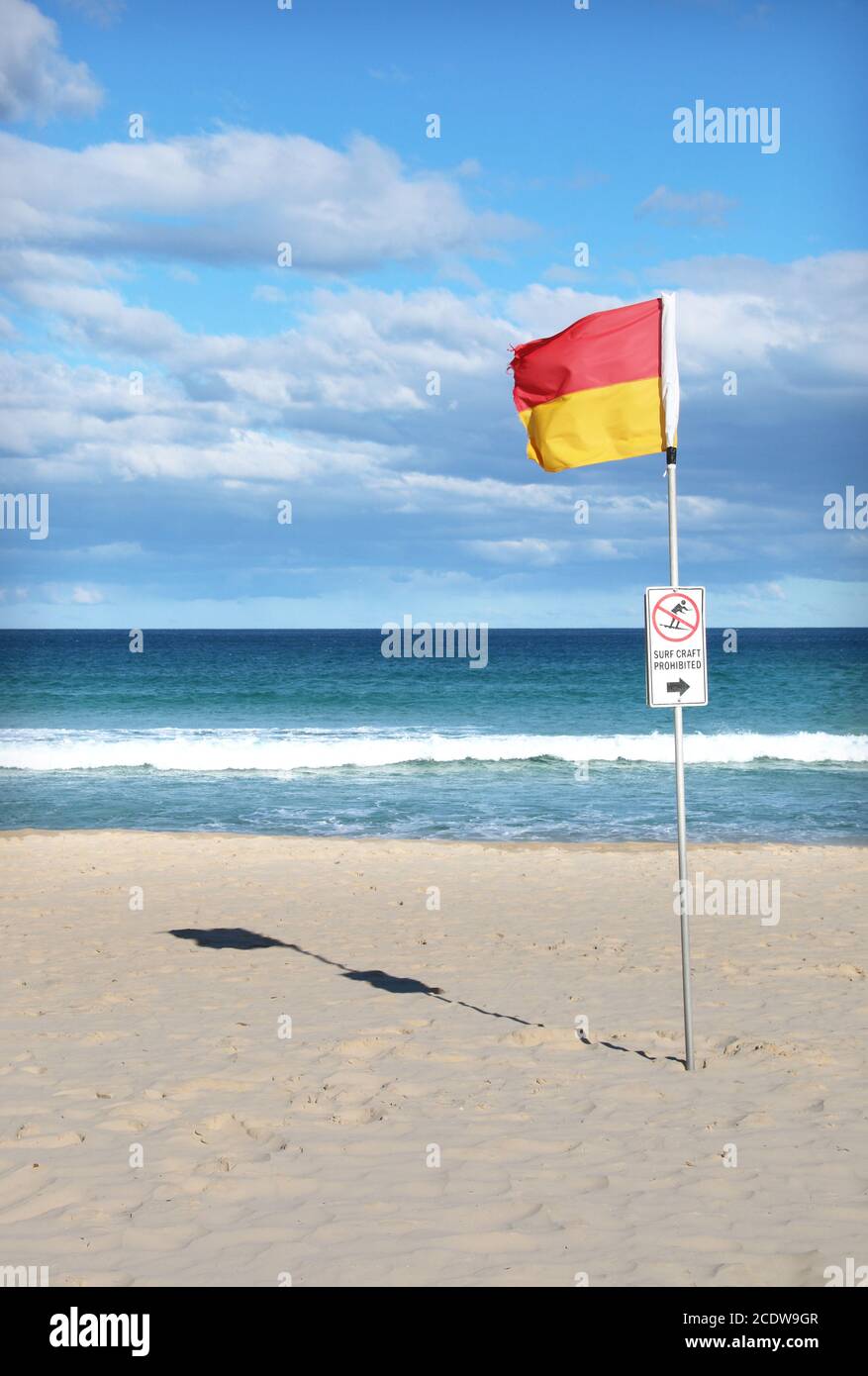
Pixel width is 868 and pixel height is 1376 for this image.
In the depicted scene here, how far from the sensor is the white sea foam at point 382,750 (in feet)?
94.8

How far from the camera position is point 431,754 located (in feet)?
98.5

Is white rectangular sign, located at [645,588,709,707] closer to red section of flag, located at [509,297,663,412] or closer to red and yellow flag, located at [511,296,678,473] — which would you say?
red and yellow flag, located at [511,296,678,473]

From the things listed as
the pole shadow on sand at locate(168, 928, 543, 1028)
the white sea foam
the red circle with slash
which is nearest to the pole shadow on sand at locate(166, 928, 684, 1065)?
the pole shadow on sand at locate(168, 928, 543, 1028)

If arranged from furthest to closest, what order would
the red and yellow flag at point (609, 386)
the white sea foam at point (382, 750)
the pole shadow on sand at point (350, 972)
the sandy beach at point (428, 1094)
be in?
the white sea foam at point (382, 750) → the pole shadow on sand at point (350, 972) → the red and yellow flag at point (609, 386) → the sandy beach at point (428, 1094)

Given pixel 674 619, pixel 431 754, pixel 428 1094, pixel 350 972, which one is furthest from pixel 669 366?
pixel 431 754

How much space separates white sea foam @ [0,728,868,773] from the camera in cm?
2889

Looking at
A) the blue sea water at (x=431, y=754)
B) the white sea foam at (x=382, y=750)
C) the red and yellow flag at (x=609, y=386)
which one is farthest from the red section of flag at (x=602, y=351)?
the white sea foam at (x=382, y=750)

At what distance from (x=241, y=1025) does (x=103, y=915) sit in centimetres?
459

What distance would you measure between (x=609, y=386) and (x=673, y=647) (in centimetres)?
171

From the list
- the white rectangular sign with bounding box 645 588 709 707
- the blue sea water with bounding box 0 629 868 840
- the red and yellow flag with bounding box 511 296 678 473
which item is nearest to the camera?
the white rectangular sign with bounding box 645 588 709 707

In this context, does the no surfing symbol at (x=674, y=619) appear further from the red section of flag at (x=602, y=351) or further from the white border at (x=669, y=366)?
the red section of flag at (x=602, y=351)

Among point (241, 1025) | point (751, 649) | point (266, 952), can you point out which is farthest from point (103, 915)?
point (751, 649)

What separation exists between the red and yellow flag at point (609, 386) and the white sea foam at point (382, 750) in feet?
69.8
